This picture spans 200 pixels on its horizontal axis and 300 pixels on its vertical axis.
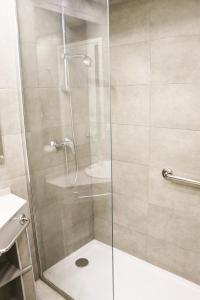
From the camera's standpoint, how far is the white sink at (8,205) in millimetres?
Result: 1271

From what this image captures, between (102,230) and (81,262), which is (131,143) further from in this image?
(81,262)

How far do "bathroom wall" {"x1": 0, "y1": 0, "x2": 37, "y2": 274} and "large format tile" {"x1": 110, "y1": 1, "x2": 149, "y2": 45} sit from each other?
0.74 m

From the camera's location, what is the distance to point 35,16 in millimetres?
1635

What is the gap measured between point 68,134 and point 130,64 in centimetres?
70

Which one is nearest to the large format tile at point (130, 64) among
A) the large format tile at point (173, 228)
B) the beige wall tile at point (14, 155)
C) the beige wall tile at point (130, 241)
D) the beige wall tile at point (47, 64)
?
the beige wall tile at point (47, 64)

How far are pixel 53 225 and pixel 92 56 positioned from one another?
4.13 ft

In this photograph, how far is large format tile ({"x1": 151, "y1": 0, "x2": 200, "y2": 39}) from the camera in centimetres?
156

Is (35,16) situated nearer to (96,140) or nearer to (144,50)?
(144,50)

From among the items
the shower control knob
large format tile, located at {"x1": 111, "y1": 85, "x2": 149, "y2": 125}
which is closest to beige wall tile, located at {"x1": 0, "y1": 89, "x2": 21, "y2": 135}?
the shower control knob

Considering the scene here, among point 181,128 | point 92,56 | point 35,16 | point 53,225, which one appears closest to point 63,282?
point 53,225

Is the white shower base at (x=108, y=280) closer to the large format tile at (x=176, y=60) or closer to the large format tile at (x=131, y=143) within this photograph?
the large format tile at (x=131, y=143)

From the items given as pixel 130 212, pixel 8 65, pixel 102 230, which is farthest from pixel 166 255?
pixel 8 65

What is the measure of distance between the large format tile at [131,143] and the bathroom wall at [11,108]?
0.76 metres

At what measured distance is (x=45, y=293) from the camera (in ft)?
6.09
